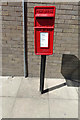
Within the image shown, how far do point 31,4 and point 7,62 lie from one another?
1981 millimetres

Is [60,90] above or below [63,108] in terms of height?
above

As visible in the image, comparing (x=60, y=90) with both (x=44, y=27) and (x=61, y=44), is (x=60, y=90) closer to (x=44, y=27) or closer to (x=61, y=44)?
(x=61, y=44)

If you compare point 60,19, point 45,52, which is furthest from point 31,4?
point 45,52

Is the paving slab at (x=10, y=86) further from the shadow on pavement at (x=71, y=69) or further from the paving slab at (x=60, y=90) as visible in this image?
the shadow on pavement at (x=71, y=69)

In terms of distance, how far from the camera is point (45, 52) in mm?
2043

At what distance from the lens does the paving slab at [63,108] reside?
194 centimetres

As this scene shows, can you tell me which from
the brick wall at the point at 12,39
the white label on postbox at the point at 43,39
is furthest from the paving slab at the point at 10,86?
the white label on postbox at the point at 43,39

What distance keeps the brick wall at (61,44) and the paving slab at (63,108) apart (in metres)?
1.11

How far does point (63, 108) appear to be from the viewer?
2.09 meters

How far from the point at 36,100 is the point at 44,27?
1.72 m

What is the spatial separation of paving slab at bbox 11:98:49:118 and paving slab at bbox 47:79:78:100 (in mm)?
374

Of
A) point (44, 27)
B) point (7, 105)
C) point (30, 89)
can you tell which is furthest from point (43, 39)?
point (7, 105)

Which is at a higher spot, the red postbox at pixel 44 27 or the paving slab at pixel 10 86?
the red postbox at pixel 44 27

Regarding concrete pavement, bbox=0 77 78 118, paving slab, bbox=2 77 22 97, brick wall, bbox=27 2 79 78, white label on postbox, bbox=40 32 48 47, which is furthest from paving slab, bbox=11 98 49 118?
white label on postbox, bbox=40 32 48 47
